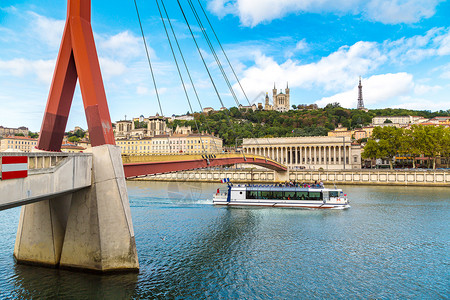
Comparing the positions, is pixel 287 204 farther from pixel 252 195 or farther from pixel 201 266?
pixel 201 266

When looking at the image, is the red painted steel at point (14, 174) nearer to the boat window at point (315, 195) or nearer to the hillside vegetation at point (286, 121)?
the boat window at point (315, 195)

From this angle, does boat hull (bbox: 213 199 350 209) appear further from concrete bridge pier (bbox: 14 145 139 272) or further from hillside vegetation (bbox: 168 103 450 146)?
hillside vegetation (bbox: 168 103 450 146)

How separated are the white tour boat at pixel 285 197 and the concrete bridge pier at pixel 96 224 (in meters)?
23.4

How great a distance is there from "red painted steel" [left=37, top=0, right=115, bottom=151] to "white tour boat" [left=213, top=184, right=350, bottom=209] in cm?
2379

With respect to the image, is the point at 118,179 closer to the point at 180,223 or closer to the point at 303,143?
the point at 180,223

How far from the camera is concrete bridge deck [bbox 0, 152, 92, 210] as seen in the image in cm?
939

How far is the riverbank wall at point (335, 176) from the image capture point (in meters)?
57.8

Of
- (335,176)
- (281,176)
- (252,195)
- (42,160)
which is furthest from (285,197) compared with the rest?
(335,176)

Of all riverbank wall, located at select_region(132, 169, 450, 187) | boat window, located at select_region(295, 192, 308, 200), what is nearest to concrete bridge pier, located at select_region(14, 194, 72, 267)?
boat window, located at select_region(295, 192, 308, 200)

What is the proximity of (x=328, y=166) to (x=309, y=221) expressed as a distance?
6598 cm

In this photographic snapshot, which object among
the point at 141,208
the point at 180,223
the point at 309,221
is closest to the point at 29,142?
the point at 141,208

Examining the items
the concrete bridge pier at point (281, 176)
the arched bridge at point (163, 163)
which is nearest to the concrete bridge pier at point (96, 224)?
the arched bridge at point (163, 163)

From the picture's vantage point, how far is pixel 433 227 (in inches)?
933

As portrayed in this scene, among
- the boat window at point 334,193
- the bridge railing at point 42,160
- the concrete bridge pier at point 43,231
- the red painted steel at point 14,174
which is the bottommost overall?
the boat window at point 334,193
